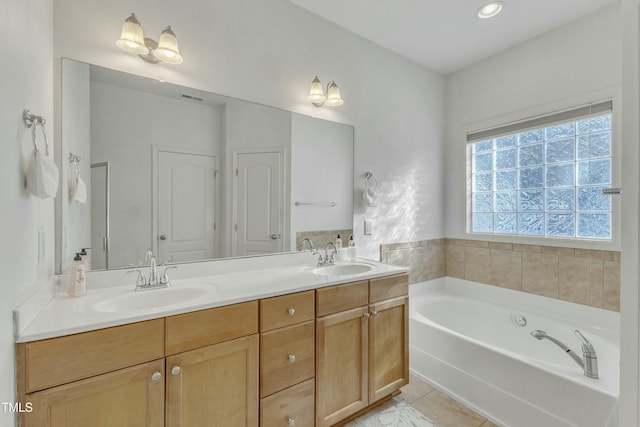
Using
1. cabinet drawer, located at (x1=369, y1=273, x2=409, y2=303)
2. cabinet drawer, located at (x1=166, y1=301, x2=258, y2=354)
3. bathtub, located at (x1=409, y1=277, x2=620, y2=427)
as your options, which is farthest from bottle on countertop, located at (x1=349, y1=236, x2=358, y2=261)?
cabinet drawer, located at (x1=166, y1=301, x2=258, y2=354)

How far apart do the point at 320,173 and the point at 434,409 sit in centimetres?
181

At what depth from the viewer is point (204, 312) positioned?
1.18 meters

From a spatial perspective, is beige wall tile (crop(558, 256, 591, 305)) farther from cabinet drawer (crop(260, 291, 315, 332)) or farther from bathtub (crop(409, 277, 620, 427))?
cabinet drawer (crop(260, 291, 315, 332))

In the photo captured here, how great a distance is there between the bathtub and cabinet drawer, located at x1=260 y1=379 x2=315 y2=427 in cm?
114

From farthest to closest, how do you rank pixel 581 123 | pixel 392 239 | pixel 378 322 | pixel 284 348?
pixel 392 239
pixel 581 123
pixel 378 322
pixel 284 348

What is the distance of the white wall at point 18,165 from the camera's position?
32.2 inches

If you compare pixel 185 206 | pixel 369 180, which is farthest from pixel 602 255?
pixel 185 206

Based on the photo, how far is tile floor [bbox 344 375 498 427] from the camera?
1752 mm

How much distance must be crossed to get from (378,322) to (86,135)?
1907 mm

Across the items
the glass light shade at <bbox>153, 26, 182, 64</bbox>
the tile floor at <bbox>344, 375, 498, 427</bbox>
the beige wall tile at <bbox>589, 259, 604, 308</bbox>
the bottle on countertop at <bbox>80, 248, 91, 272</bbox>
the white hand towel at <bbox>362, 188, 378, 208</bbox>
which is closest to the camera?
the bottle on countertop at <bbox>80, 248, 91, 272</bbox>

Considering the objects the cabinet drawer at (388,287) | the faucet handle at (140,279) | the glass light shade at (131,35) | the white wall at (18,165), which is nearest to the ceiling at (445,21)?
the glass light shade at (131,35)

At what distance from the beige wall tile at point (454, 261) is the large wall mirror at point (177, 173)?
1657 millimetres

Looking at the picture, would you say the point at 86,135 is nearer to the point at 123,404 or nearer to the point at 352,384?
the point at 123,404

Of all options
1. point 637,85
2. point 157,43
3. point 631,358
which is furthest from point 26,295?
point 637,85
